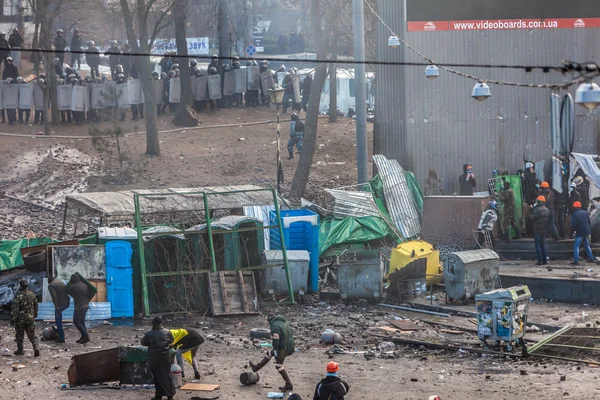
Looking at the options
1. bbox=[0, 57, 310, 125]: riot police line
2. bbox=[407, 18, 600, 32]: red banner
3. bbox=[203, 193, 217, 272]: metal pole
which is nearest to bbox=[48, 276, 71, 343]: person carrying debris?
bbox=[203, 193, 217, 272]: metal pole

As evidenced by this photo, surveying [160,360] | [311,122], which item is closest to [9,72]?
[311,122]

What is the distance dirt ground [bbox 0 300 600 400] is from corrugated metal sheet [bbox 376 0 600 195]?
9544mm

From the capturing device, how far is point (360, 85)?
24.4 metres

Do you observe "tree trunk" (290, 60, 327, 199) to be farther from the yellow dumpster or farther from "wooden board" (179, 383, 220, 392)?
"wooden board" (179, 383, 220, 392)

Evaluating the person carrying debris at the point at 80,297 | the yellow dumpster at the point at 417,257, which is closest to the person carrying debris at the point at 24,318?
the person carrying debris at the point at 80,297

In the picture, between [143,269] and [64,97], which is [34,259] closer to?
[143,269]

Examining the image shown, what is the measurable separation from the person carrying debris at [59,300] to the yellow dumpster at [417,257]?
7188 mm

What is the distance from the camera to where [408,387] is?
13891 millimetres

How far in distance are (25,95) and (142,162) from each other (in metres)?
5.81

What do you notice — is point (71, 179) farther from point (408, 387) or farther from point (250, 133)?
point (408, 387)

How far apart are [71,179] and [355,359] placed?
17062mm

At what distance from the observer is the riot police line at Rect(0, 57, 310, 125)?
34.4 metres

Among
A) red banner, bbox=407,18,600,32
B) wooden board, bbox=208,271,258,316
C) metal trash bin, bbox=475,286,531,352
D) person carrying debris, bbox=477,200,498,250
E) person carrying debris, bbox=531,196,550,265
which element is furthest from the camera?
red banner, bbox=407,18,600,32

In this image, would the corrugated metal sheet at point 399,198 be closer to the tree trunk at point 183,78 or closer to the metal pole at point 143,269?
the metal pole at point 143,269
